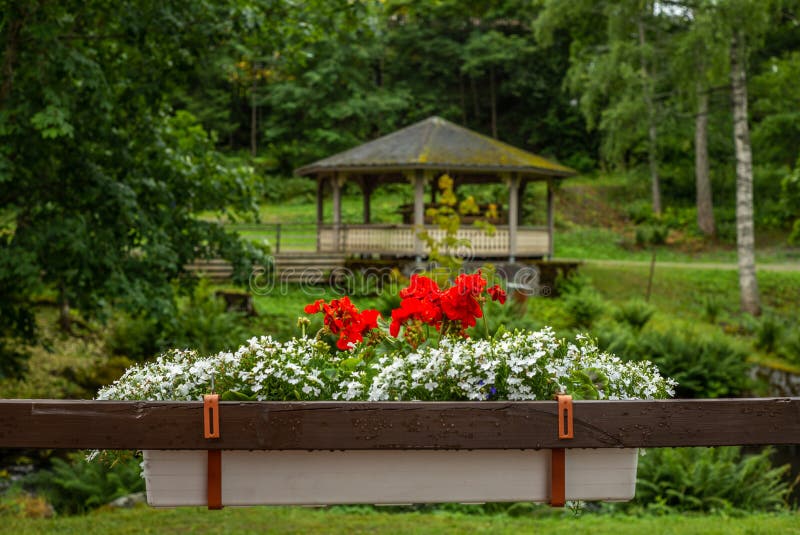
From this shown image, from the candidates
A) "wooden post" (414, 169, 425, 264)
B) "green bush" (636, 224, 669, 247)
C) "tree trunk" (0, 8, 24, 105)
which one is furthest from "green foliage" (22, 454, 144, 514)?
"green bush" (636, 224, 669, 247)

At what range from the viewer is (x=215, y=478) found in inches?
111

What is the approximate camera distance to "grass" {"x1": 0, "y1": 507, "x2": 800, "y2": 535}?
5672 mm

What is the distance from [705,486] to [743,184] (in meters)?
10.3

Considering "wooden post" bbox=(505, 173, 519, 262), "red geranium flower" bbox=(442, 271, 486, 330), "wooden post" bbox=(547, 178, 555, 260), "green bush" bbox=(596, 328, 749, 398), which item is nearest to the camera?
"red geranium flower" bbox=(442, 271, 486, 330)

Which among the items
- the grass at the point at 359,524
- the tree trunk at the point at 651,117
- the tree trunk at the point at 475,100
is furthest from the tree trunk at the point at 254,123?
the grass at the point at 359,524

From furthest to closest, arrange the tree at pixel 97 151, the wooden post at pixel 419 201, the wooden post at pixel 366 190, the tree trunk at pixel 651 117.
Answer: the tree trunk at pixel 651 117, the wooden post at pixel 366 190, the wooden post at pixel 419 201, the tree at pixel 97 151

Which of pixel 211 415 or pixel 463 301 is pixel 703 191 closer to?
pixel 463 301

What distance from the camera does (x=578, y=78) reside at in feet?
82.5

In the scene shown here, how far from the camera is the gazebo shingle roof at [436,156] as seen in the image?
19.1 metres

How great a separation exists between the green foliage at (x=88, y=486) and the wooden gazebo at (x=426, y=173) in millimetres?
10800

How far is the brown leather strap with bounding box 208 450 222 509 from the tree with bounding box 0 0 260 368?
4457 mm

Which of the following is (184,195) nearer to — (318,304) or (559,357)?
(318,304)

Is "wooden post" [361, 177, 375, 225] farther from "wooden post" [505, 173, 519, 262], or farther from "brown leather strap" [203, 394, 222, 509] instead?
"brown leather strap" [203, 394, 222, 509]

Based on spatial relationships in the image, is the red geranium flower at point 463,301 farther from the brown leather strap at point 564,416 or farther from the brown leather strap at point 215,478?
the brown leather strap at point 215,478
